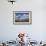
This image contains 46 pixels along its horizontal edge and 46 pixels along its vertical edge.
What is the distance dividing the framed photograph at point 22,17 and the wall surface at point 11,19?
12 centimetres

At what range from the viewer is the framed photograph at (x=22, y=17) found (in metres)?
5.47

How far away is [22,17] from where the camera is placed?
5.48 metres

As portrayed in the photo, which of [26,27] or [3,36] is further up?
[26,27]

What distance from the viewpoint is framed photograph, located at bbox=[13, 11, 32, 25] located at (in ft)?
18.0

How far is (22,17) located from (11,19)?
0.45m

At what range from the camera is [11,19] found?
216 inches

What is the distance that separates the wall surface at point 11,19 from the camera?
5.46 m

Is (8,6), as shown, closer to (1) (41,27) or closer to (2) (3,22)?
(2) (3,22)

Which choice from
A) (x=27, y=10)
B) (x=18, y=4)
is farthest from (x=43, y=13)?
(x=18, y=4)

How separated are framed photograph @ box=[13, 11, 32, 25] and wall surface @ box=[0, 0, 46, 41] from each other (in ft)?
0.40

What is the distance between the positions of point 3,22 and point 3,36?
57cm

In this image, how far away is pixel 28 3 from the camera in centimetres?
549

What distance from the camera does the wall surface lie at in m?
5.46

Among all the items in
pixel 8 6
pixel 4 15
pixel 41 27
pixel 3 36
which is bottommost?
pixel 3 36
